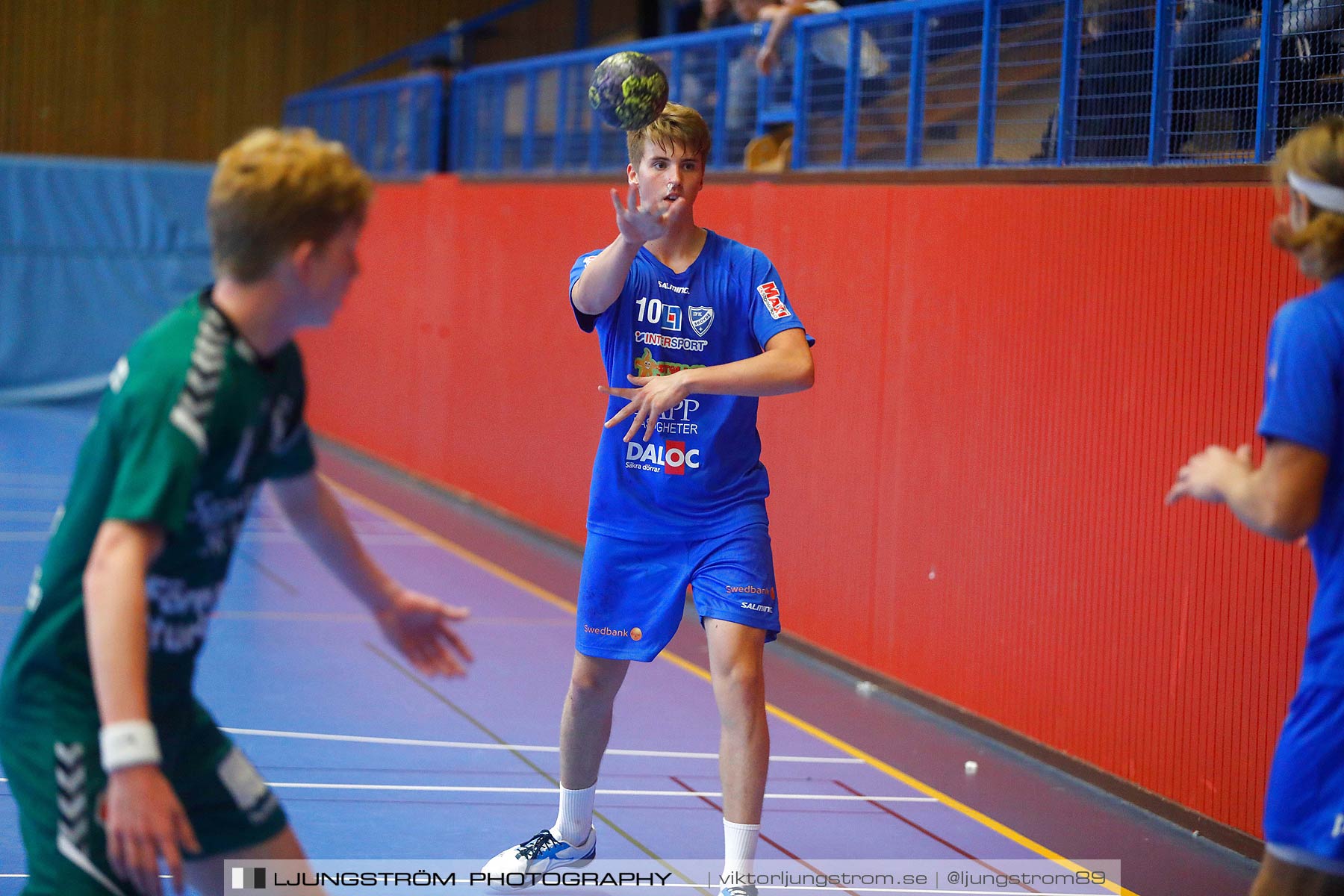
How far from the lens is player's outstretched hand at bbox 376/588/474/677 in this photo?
8.00ft

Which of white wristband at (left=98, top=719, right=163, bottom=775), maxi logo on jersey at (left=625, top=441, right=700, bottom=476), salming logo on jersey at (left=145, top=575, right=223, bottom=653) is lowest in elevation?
white wristband at (left=98, top=719, right=163, bottom=775)

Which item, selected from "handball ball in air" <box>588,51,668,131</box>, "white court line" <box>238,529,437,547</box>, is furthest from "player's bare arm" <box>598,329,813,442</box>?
"white court line" <box>238,529,437,547</box>

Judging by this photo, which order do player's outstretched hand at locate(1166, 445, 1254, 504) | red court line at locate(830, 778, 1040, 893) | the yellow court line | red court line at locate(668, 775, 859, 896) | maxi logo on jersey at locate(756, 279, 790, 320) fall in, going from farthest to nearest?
the yellow court line, red court line at locate(830, 778, 1040, 893), red court line at locate(668, 775, 859, 896), maxi logo on jersey at locate(756, 279, 790, 320), player's outstretched hand at locate(1166, 445, 1254, 504)

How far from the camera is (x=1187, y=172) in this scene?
468 centimetres

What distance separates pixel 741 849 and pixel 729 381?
3.77 ft

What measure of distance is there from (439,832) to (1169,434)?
8.64ft

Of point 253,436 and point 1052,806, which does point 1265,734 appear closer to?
point 1052,806

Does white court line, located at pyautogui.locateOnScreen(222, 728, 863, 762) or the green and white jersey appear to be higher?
the green and white jersey

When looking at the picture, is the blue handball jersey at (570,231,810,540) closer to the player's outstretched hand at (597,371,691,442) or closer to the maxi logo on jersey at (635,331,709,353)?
the maxi logo on jersey at (635,331,709,353)

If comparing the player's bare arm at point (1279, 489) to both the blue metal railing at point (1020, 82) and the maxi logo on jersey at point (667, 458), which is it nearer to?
the maxi logo on jersey at point (667, 458)

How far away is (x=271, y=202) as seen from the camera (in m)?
2.08

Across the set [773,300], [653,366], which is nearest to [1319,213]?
[773,300]

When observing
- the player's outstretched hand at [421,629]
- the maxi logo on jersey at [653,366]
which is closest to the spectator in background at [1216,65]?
the maxi logo on jersey at [653,366]

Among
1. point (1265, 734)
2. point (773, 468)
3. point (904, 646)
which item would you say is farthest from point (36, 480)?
point (1265, 734)
